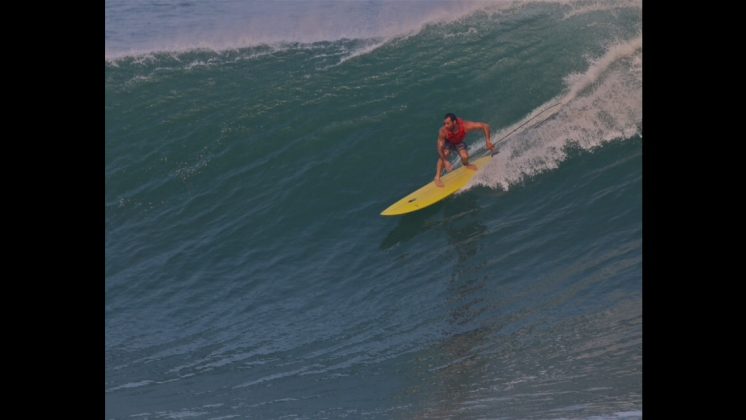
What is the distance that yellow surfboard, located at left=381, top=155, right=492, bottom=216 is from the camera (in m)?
10.2

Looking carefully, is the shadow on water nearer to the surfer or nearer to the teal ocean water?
the teal ocean water

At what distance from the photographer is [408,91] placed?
12539mm

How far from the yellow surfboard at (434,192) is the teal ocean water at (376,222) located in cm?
15

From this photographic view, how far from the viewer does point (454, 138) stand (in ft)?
32.7

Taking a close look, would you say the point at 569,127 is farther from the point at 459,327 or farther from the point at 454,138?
the point at 459,327

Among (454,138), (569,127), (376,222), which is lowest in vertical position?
(376,222)

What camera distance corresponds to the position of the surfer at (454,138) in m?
9.79

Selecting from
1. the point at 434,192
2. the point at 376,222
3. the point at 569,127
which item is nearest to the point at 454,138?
the point at 434,192

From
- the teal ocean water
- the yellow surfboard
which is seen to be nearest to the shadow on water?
the teal ocean water

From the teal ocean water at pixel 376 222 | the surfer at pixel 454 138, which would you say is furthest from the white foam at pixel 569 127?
the surfer at pixel 454 138

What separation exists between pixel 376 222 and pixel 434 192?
798mm

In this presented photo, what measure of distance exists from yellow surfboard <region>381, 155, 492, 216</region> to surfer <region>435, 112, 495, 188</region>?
0.09 metres

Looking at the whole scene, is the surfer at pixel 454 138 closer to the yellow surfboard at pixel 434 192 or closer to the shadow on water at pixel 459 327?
the yellow surfboard at pixel 434 192
